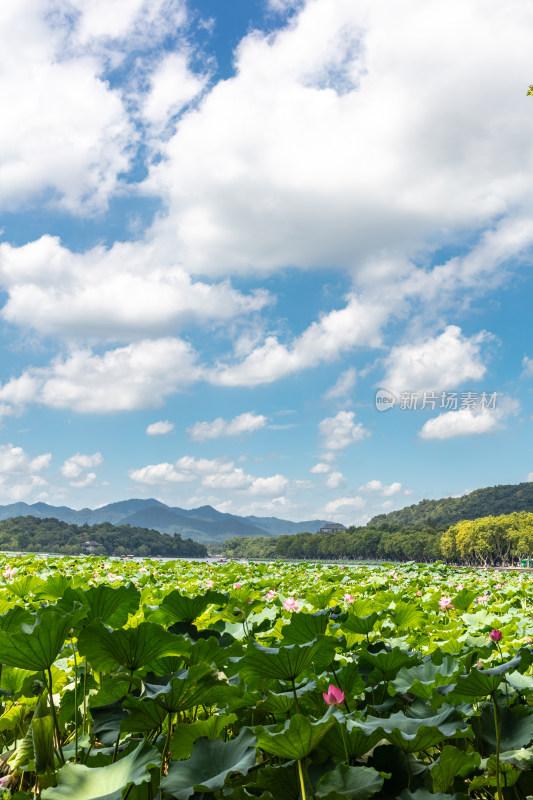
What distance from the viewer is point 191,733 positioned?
Answer: 159cm

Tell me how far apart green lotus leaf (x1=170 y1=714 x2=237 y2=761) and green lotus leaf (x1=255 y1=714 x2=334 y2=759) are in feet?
1.10

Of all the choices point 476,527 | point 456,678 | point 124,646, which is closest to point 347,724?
point 456,678

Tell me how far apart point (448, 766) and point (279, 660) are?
1.73ft

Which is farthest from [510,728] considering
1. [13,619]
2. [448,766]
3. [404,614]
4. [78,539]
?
[78,539]

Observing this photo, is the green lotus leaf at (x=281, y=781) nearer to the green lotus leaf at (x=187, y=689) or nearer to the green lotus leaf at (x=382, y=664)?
the green lotus leaf at (x=187, y=689)

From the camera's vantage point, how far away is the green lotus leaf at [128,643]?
4.99 ft

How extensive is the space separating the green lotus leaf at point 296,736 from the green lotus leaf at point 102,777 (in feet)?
0.93

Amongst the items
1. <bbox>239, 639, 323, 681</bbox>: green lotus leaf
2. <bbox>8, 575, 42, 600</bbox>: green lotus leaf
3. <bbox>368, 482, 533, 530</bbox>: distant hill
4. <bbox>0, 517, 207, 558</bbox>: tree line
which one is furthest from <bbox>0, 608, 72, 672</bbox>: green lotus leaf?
<bbox>368, 482, 533, 530</bbox>: distant hill

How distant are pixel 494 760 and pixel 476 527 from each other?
70.8m

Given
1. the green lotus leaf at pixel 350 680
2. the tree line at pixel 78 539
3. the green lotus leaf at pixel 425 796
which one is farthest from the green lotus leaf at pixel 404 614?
the tree line at pixel 78 539

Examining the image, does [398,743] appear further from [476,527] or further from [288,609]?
[476,527]

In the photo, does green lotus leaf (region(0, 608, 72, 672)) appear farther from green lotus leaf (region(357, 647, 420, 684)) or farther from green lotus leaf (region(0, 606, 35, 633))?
green lotus leaf (region(357, 647, 420, 684))

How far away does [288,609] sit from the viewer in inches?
171

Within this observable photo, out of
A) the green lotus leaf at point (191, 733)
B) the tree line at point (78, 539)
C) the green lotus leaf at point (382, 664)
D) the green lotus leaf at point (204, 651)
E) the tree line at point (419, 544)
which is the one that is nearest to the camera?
the green lotus leaf at point (191, 733)
